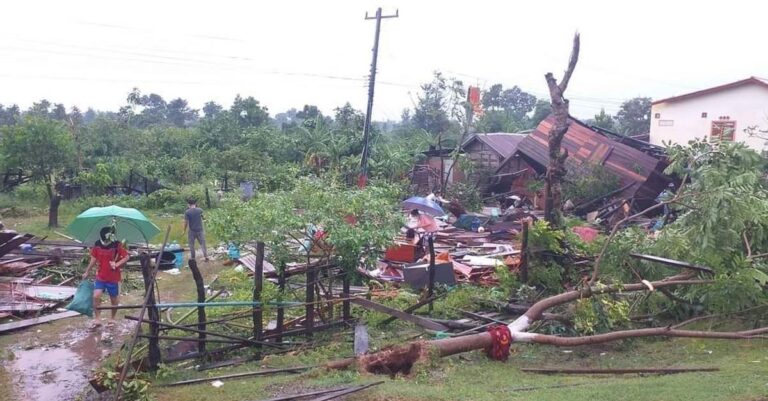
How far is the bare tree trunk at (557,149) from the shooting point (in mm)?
10727

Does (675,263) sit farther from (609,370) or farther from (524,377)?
(524,377)

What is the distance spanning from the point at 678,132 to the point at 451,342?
24964 millimetres

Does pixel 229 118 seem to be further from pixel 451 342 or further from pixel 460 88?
pixel 451 342

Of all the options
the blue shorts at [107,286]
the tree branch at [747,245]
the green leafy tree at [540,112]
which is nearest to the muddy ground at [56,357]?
the blue shorts at [107,286]

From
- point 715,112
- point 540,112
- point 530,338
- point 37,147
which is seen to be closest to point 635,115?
point 540,112

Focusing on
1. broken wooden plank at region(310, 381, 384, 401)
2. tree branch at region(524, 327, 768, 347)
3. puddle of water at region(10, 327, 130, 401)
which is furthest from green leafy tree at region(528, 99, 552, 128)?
broken wooden plank at region(310, 381, 384, 401)

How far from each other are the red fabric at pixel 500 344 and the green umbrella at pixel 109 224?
16.1 ft

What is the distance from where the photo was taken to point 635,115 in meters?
46.1

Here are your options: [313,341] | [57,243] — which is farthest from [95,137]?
[313,341]

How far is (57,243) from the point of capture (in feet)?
43.7

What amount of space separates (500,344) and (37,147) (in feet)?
54.9

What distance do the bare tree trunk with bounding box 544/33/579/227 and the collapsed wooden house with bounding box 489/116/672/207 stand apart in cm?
1124

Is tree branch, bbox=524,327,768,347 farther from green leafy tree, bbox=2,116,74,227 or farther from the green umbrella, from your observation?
green leafy tree, bbox=2,116,74,227

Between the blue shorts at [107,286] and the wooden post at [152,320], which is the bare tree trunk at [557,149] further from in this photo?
the blue shorts at [107,286]
